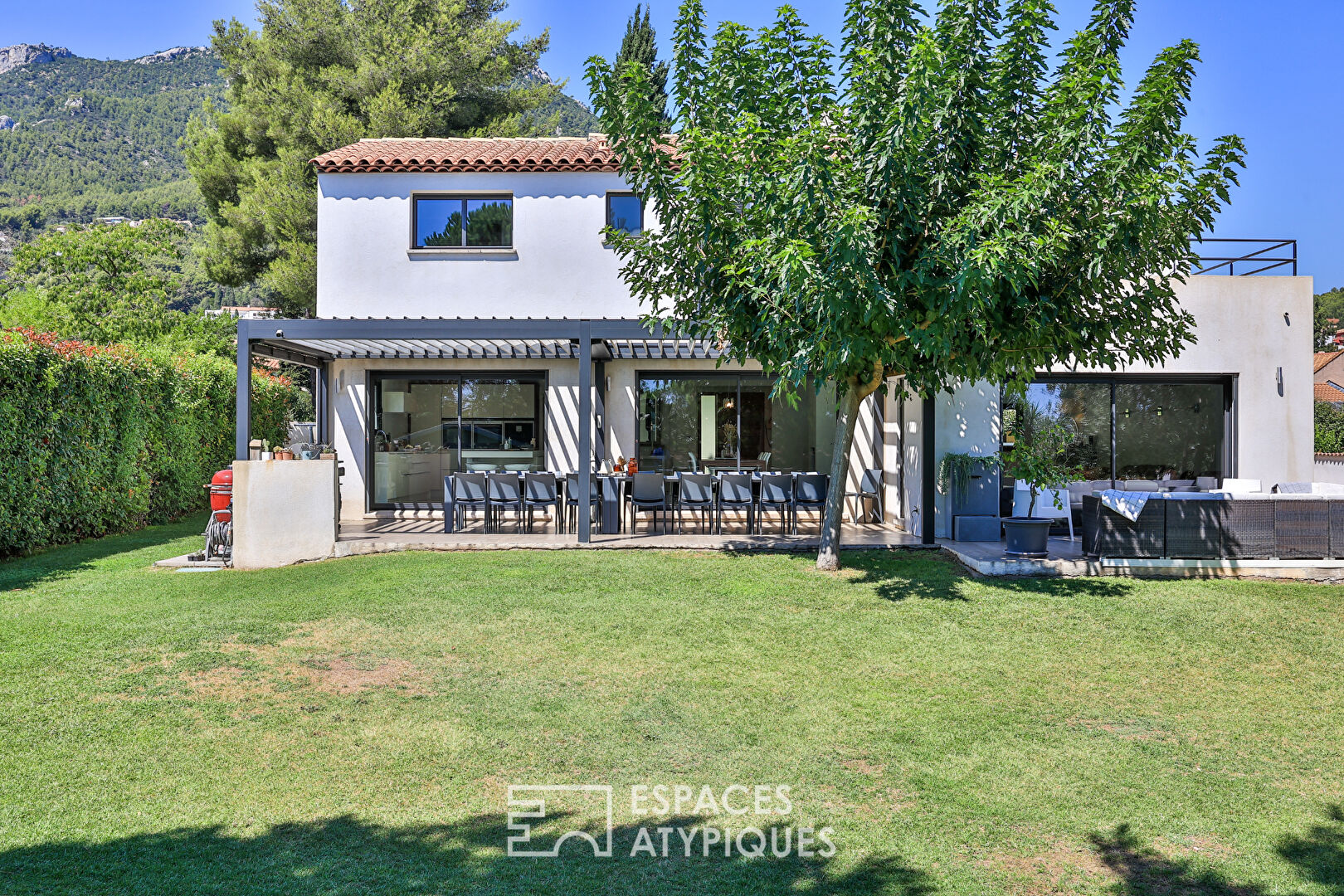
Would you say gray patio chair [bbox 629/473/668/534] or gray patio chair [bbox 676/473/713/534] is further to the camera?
gray patio chair [bbox 676/473/713/534]

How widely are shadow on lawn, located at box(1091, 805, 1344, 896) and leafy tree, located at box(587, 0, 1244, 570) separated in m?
4.53

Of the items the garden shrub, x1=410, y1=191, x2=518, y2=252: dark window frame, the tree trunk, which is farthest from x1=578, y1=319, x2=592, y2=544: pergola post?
the garden shrub

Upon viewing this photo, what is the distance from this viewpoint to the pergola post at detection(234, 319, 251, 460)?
10719 millimetres

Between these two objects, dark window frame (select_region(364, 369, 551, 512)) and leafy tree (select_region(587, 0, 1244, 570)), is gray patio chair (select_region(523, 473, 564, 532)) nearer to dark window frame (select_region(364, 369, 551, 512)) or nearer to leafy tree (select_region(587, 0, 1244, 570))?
dark window frame (select_region(364, 369, 551, 512))

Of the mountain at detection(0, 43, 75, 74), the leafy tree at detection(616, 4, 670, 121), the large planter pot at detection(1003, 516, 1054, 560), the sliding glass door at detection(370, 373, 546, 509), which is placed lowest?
the large planter pot at detection(1003, 516, 1054, 560)

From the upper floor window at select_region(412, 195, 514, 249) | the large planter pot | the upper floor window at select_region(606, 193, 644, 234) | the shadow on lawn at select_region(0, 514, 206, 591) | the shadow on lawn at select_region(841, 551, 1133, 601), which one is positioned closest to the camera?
the shadow on lawn at select_region(841, 551, 1133, 601)

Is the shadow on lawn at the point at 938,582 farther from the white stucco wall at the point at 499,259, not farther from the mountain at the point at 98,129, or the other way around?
the mountain at the point at 98,129

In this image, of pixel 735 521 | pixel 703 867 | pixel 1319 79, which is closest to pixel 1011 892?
pixel 703 867

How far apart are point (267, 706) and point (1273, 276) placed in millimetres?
14179

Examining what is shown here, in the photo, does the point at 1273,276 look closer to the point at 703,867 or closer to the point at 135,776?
the point at 703,867

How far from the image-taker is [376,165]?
14070mm

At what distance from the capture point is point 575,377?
1451 cm

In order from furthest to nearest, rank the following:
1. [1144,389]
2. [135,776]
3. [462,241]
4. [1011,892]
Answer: [462,241], [1144,389], [135,776], [1011,892]

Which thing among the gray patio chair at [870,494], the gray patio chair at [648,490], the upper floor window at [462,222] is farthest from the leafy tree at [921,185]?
the upper floor window at [462,222]
